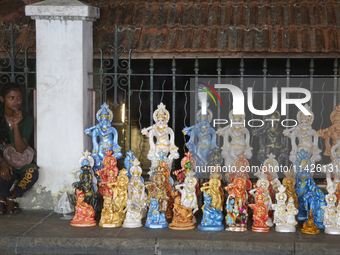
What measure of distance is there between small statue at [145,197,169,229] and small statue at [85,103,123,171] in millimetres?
1087

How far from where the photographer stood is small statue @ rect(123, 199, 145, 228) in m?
6.24

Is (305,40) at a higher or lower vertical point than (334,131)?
higher

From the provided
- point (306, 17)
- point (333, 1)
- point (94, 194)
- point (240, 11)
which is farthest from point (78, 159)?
point (333, 1)

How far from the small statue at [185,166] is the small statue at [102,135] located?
929 mm

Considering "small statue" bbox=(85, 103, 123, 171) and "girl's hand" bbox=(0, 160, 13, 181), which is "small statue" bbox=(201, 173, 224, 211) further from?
"girl's hand" bbox=(0, 160, 13, 181)

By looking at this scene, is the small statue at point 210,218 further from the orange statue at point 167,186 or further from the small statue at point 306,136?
the small statue at point 306,136

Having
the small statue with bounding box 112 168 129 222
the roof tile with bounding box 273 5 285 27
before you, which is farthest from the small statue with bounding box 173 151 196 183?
the roof tile with bounding box 273 5 285 27

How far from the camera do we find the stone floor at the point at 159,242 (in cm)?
559

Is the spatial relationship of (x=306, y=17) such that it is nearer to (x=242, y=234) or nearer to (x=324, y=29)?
(x=324, y=29)

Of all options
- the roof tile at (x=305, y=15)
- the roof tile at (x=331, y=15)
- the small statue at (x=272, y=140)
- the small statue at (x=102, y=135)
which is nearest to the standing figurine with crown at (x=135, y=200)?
the small statue at (x=102, y=135)

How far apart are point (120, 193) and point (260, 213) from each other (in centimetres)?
186

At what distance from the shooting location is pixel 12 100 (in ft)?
22.6

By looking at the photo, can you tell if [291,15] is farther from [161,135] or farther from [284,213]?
[284,213]

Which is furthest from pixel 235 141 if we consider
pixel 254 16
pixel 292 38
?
pixel 254 16
